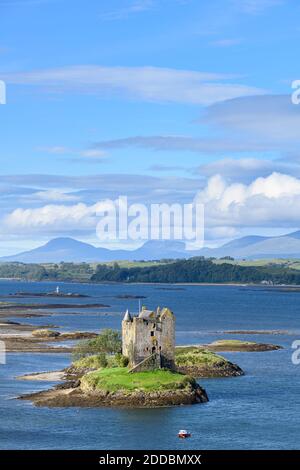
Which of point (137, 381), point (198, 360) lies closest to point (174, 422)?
point (137, 381)

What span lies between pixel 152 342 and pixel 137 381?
4.35 m

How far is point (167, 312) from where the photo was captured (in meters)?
98.2

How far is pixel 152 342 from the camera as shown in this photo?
98188 millimetres

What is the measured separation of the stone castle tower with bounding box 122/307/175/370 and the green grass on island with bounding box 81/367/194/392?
0.97 metres

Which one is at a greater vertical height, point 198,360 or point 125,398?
point 198,360

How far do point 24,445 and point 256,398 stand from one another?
2909 centimetres

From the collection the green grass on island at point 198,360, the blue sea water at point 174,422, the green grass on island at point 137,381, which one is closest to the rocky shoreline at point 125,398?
the green grass on island at point 137,381

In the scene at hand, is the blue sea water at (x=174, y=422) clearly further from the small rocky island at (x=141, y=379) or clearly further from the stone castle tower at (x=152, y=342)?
the stone castle tower at (x=152, y=342)

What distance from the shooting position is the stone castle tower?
9769 cm

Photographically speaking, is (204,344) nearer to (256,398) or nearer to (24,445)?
(256,398)

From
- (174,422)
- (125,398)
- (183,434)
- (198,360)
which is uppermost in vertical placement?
(198,360)

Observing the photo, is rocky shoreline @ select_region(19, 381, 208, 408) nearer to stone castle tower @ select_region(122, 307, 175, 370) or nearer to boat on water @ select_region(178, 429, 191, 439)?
stone castle tower @ select_region(122, 307, 175, 370)

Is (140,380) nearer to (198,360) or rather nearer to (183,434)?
(183,434)
